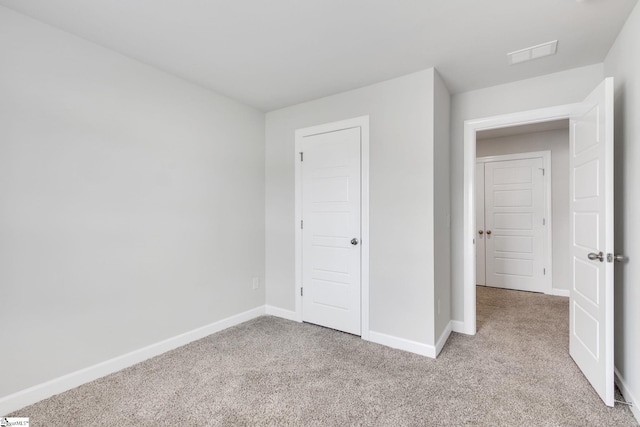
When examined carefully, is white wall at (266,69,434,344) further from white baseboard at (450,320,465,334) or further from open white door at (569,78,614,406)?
open white door at (569,78,614,406)

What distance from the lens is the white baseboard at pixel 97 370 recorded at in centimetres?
187

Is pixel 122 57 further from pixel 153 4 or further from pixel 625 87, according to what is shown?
pixel 625 87

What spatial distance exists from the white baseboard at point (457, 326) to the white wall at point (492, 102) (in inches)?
1.2

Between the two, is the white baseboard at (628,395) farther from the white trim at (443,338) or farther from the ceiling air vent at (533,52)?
the ceiling air vent at (533,52)

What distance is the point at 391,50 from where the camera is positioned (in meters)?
2.30

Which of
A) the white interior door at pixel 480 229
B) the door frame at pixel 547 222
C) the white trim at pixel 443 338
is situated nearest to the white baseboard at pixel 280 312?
the white trim at pixel 443 338

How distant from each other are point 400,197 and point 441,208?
41 centimetres

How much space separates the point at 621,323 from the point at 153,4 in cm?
365

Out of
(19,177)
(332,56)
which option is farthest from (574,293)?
(19,177)

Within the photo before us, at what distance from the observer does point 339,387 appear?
211cm

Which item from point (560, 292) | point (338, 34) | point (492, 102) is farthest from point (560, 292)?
point (338, 34)

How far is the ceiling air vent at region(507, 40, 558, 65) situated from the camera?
7.38 ft

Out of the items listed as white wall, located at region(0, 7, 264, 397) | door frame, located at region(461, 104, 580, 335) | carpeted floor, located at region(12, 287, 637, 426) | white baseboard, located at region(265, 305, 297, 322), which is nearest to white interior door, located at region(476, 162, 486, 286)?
carpeted floor, located at region(12, 287, 637, 426)

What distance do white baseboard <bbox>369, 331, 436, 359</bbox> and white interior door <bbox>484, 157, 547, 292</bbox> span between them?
3075 mm
